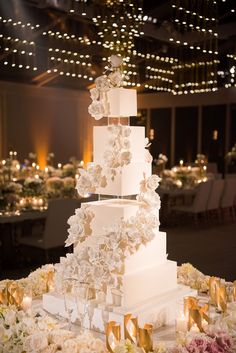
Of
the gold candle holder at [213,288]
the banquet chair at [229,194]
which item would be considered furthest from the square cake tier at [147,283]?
the banquet chair at [229,194]

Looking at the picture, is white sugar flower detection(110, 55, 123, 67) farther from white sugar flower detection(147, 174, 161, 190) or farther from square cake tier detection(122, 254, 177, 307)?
square cake tier detection(122, 254, 177, 307)

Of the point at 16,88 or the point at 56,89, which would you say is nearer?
the point at 16,88

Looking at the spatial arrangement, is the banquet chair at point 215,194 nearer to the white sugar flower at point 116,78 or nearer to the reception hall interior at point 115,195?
the reception hall interior at point 115,195

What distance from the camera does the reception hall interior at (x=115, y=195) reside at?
2.65 meters

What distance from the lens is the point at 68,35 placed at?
9852 mm

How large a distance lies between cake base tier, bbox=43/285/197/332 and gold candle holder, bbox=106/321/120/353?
0.23 metres

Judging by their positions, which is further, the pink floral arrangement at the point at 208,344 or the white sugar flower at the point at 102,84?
the white sugar flower at the point at 102,84

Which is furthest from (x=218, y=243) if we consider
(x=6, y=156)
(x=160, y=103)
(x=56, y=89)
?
(x=160, y=103)

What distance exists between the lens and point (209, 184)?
9070mm

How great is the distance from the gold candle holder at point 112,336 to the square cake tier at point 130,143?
3.16 ft

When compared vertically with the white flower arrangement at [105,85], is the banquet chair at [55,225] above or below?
below

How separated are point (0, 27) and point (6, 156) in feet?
15.7

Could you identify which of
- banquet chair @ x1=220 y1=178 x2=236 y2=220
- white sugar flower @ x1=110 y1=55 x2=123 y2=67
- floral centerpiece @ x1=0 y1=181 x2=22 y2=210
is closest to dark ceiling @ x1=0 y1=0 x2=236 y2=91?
floral centerpiece @ x1=0 y1=181 x2=22 y2=210

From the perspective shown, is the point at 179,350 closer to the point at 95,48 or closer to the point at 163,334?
the point at 163,334
